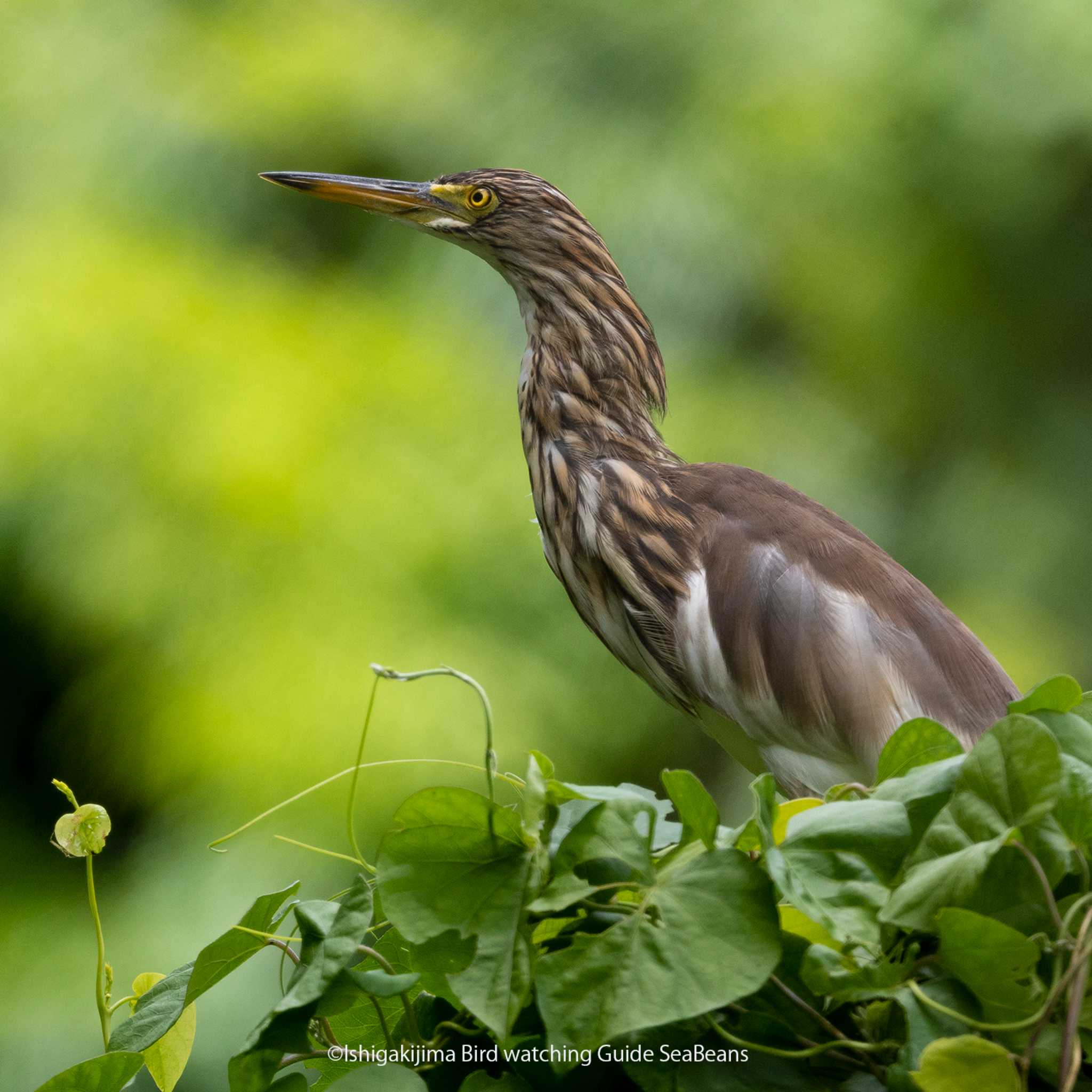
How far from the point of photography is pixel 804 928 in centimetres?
30

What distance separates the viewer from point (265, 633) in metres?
1.67

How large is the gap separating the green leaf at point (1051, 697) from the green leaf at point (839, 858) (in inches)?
1.7

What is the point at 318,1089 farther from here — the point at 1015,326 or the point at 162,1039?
the point at 1015,326

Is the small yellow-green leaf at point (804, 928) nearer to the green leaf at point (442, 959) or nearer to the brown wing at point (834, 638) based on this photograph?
the green leaf at point (442, 959)

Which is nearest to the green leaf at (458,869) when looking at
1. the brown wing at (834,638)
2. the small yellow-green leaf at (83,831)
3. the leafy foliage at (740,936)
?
the leafy foliage at (740,936)

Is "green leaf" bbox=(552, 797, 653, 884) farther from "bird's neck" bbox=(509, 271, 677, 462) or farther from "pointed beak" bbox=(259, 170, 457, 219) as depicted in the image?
"pointed beak" bbox=(259, 170, 457, 219)

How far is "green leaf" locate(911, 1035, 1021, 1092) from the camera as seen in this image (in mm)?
254

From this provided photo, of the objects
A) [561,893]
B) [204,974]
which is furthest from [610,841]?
[204,974]

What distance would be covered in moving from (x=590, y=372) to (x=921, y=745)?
0.65 m

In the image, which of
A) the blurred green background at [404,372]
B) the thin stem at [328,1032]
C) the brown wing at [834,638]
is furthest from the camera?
the blurred green background at [404,372]

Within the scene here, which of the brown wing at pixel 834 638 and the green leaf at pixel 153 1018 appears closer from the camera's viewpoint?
the green leaf at pixel 153 1018

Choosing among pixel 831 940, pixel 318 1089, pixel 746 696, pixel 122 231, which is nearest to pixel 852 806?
pixel 831 940

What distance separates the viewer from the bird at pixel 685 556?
822 mm

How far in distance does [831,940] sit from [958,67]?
2.18 metres
